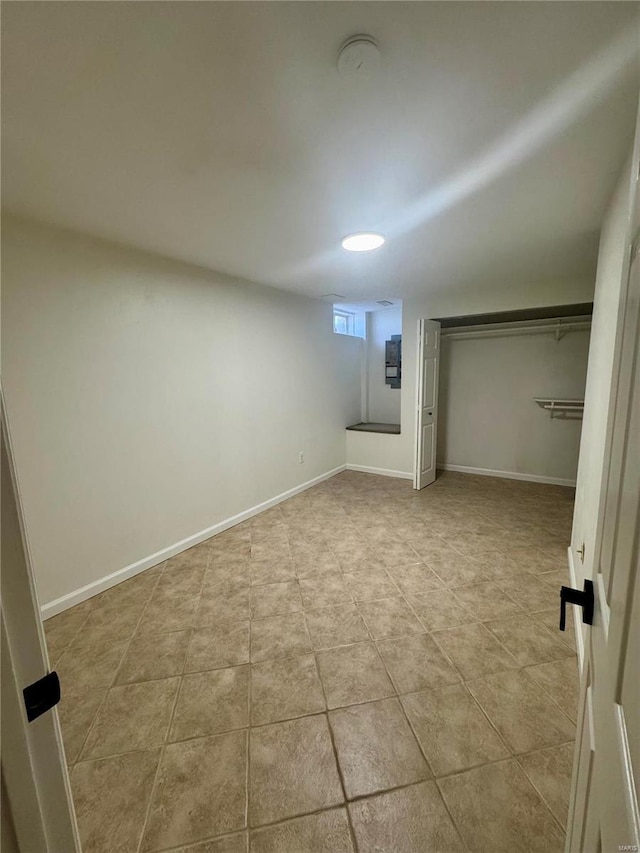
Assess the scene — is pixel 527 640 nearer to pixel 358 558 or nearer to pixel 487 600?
pixel 487 600

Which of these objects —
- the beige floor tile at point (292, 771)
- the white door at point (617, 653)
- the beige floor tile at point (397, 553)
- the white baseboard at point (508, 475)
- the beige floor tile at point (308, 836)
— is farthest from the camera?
the white baseboard at point (508, 475)

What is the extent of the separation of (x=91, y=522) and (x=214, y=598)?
0.99 m

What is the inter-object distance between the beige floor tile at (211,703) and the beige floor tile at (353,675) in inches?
15.5

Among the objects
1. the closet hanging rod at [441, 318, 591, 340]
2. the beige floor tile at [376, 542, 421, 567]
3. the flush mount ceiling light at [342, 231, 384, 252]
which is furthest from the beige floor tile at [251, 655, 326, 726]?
the closet hanging rod at [441, 318, 591, 340]

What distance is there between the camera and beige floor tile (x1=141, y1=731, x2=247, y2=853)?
1107 millimetres

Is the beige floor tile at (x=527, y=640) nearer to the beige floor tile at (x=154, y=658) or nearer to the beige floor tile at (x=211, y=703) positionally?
the beige floor tile at (x=211, y=703)

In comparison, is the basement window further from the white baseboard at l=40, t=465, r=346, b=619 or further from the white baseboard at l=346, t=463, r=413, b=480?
the white baseboard at l=40, t=465, r=346, b=619

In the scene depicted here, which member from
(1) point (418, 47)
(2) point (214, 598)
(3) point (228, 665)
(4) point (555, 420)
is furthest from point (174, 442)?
(4) point (555, 420)

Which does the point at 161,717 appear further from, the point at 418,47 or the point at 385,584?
the point at 418,47

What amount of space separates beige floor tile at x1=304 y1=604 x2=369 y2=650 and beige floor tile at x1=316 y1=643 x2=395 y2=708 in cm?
5

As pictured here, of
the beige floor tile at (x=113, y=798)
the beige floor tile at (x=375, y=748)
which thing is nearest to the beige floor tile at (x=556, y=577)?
the beige floor tile at (x=375, y=748)

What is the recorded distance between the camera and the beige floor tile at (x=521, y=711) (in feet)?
4.48

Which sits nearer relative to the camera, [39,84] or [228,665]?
[39,84]

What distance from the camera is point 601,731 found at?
2.06 feet
